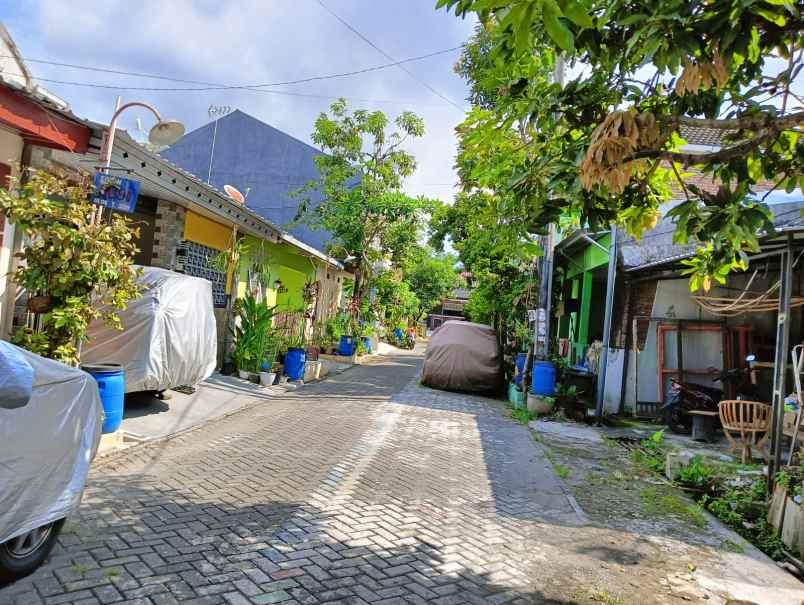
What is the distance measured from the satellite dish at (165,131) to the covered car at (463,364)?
352 inches

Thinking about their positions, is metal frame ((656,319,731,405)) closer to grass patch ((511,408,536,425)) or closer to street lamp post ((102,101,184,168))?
grass patch ((511,408,536,425))

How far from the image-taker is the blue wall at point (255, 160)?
24594 millimetres

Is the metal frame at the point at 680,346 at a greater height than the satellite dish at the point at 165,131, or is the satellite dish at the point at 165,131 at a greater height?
the satellite dish at the point at 165,131

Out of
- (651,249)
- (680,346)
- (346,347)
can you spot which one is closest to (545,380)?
(680,346)

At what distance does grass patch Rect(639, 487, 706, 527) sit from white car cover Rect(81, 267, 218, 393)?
20.9ft

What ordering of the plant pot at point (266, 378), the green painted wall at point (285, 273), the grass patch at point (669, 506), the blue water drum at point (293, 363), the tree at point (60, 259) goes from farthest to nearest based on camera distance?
the green painted wall at point (285, 273) → the blue water drum at point (293, 363) → the plant pot at point (266, 378) → the tree at point (60, 259) → the grass patch at point (669, 506)

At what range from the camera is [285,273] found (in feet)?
58.7

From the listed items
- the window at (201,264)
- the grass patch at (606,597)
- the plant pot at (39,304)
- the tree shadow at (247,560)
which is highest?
the window at (201,264)

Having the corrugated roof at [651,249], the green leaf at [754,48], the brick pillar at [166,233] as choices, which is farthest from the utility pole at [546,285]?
the green leaf at [754,48]

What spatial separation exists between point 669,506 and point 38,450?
5.92 metres

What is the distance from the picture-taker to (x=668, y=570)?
4492 millimetres

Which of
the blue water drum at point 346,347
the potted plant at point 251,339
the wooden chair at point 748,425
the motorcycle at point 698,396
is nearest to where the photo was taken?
the wooden chair at point 748,425

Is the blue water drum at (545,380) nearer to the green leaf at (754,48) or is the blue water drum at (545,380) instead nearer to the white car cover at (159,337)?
the white car cover at (159,337)

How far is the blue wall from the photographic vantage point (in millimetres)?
→ 24594
